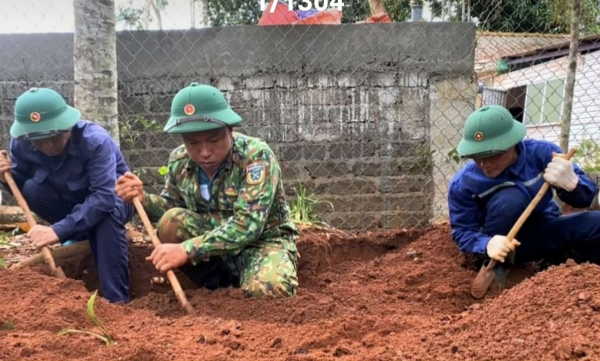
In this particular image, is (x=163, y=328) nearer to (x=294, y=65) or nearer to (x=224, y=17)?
(x=294, y=65)

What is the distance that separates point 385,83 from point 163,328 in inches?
122

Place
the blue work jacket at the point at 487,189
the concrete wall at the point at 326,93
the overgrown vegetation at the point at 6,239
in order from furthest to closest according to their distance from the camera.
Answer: the concrete wall at the point at 326,93, the overgrown vegetation at the point at 6,239, the blue work jacket at the point at 487,189

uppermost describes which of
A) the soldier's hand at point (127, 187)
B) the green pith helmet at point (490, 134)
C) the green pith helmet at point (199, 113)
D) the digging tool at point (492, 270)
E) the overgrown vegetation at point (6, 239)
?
the green pith helmet at point (199, 113)

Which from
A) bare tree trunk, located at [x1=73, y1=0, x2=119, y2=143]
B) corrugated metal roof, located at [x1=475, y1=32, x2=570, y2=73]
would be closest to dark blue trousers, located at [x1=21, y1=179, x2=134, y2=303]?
bare tree trunk, located at [x1=73, y1=0, x2=119, y2=143]

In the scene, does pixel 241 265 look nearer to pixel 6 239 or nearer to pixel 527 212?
pixel 527 212

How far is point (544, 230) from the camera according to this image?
3033 mm

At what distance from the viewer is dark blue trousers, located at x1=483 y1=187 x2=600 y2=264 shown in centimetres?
293

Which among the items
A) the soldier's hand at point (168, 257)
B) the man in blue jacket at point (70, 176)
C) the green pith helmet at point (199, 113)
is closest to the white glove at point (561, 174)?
the green pith helmet at point (199, 113)

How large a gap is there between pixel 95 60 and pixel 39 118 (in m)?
1.22

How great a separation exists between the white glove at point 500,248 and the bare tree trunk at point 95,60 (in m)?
2.57

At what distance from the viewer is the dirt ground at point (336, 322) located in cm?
166

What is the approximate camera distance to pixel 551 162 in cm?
281

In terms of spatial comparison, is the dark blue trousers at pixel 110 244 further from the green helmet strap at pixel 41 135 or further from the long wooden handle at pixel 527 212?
the long wooden handle at pixel 527 212

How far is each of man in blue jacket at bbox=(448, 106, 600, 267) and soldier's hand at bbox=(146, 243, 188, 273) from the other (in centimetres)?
142
